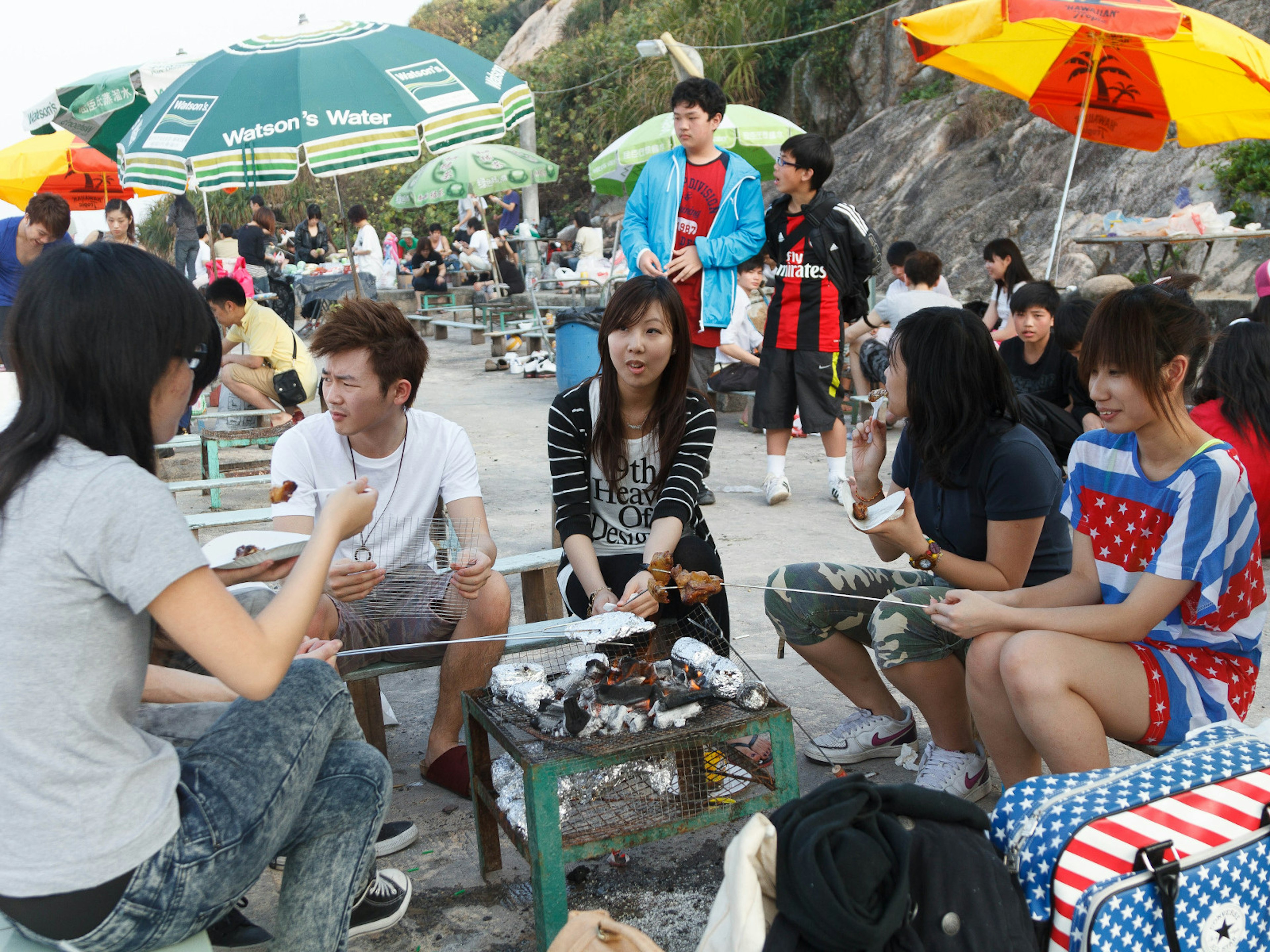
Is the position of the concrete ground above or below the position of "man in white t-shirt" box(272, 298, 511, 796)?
below

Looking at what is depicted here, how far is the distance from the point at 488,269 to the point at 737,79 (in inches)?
265

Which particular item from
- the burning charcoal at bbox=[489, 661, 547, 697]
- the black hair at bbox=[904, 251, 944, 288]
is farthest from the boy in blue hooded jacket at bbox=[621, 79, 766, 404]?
the burning charcoal at bbox=[489, 661, 547, 697]

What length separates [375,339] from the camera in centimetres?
281

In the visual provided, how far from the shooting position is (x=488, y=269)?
18.0 metres

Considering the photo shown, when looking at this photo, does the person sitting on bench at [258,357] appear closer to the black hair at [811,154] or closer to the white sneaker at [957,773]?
the black hair at [811,154]

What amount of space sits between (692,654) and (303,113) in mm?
4505

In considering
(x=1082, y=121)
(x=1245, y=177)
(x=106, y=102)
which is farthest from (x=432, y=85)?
(x=1245, y=177)

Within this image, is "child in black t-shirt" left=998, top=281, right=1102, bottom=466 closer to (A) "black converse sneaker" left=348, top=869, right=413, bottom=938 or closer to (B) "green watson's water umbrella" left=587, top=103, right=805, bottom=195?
(A) "black converse sneaker" left=348, top=869, right=413, bottom=938

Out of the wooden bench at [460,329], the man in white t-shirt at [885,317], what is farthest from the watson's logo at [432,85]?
the wooden bench at [460,329]

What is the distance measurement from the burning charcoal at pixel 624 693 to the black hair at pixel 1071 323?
132 inches

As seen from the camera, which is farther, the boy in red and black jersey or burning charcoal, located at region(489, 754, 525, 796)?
the boy in red and black jersey

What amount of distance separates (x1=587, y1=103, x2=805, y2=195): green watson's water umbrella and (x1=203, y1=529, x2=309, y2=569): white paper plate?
8644 mm

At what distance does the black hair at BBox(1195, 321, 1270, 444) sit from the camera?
388 centimetres

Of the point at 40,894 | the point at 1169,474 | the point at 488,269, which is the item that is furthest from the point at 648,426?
the point at 488,269
